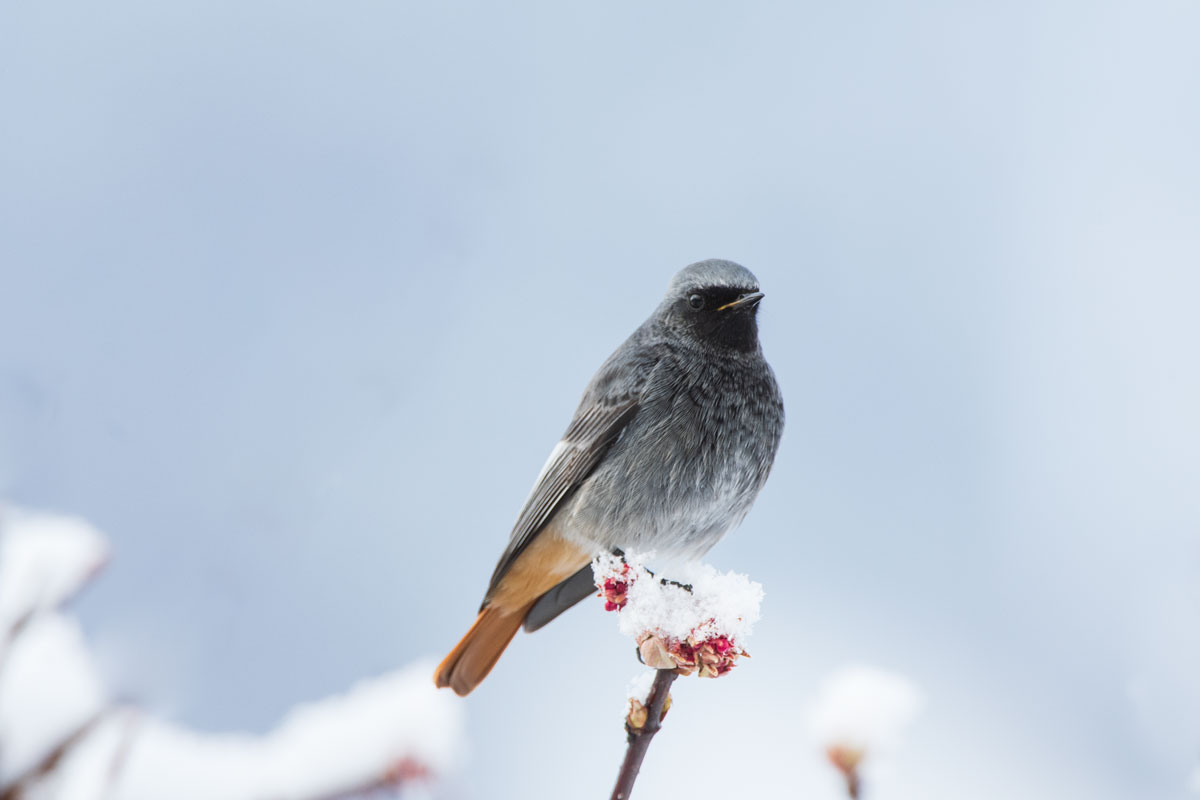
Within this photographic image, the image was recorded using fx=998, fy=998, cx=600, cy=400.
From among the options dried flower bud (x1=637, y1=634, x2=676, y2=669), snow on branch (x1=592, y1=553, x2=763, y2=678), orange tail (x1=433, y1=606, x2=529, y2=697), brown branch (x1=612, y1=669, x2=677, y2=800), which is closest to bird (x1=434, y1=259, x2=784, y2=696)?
orange tail (x1=433, y1=606, x2=529, y2=697)

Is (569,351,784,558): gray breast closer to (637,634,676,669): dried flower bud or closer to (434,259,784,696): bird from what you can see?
(434,259,784,696): bird

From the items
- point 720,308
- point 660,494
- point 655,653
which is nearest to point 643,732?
point 655,653

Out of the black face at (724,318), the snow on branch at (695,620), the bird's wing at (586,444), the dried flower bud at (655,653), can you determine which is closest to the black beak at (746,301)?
the black face at (724,318)

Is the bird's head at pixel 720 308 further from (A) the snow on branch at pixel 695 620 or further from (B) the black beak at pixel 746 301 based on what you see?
(A) the snow on branch at pixel 695 620

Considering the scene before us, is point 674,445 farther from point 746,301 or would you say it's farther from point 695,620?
point 695,620

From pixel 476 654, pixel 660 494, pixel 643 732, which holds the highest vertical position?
pixel 660 494

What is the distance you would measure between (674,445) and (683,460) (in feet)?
0.22

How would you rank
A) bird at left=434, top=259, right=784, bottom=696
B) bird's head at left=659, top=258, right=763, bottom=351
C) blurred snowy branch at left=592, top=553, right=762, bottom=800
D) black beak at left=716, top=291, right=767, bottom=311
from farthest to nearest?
1. bird's head at left=659, top=258, right=763, bottom=351
2. bird at left=434, top=259, right=784, bottom=696
3. black beak at left=716, top=291, right=767, bottom=311
4. blurred snowy branch at left=592, top=553, right=762, bottom=800

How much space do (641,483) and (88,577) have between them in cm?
267

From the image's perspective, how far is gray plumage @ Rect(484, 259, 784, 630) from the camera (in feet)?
12.3

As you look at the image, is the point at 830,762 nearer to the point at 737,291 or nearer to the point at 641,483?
the point at 641,483

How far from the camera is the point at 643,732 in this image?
6.87 feet

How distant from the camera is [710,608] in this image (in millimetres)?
2373

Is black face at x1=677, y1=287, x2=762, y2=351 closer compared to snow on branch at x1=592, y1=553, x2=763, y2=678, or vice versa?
snow on branch at x1=592, y1=553, x2=763, y2=678
